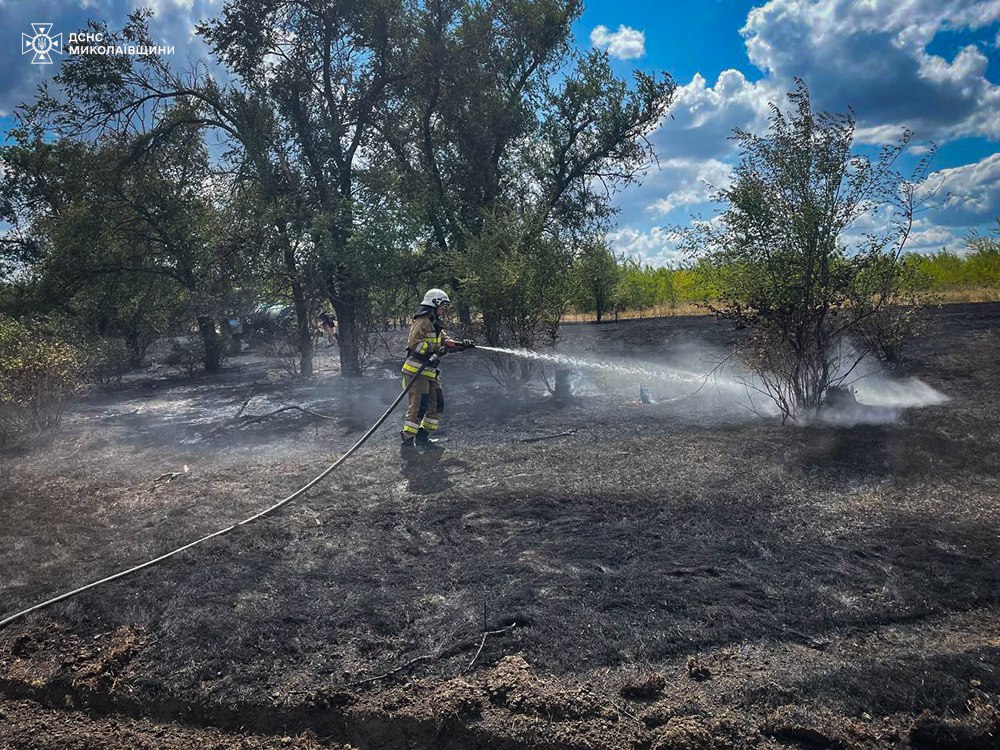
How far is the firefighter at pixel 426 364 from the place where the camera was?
26.8 feet

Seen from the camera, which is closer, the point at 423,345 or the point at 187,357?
the point at 423,345

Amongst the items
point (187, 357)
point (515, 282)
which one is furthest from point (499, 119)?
point (187, 357)

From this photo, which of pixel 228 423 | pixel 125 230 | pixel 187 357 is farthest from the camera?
pixel 187 357

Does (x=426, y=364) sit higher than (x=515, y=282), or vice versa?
(x=515, y=282)

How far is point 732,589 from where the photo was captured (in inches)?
155

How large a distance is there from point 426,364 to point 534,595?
456 centimetres

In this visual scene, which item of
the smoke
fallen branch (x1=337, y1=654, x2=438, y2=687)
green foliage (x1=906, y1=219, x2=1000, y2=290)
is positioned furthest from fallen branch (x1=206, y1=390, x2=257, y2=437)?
green foliage (x1=906, y1=219, x2=1000, y2=290)

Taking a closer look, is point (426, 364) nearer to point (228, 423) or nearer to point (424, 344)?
point (424, 344)

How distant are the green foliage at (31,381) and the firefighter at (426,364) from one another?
5.96 meters

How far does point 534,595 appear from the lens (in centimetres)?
399

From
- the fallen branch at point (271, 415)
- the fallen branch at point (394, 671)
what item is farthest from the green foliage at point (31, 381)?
the fallen branch at point (394, 671)

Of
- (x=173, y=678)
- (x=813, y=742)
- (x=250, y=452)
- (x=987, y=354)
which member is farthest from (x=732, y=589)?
(x=987, y=354)

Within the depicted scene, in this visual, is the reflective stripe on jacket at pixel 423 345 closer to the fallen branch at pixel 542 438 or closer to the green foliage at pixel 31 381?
the fallen branch at pixel 542 438

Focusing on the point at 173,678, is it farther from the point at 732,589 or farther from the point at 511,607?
the point at 732,589
